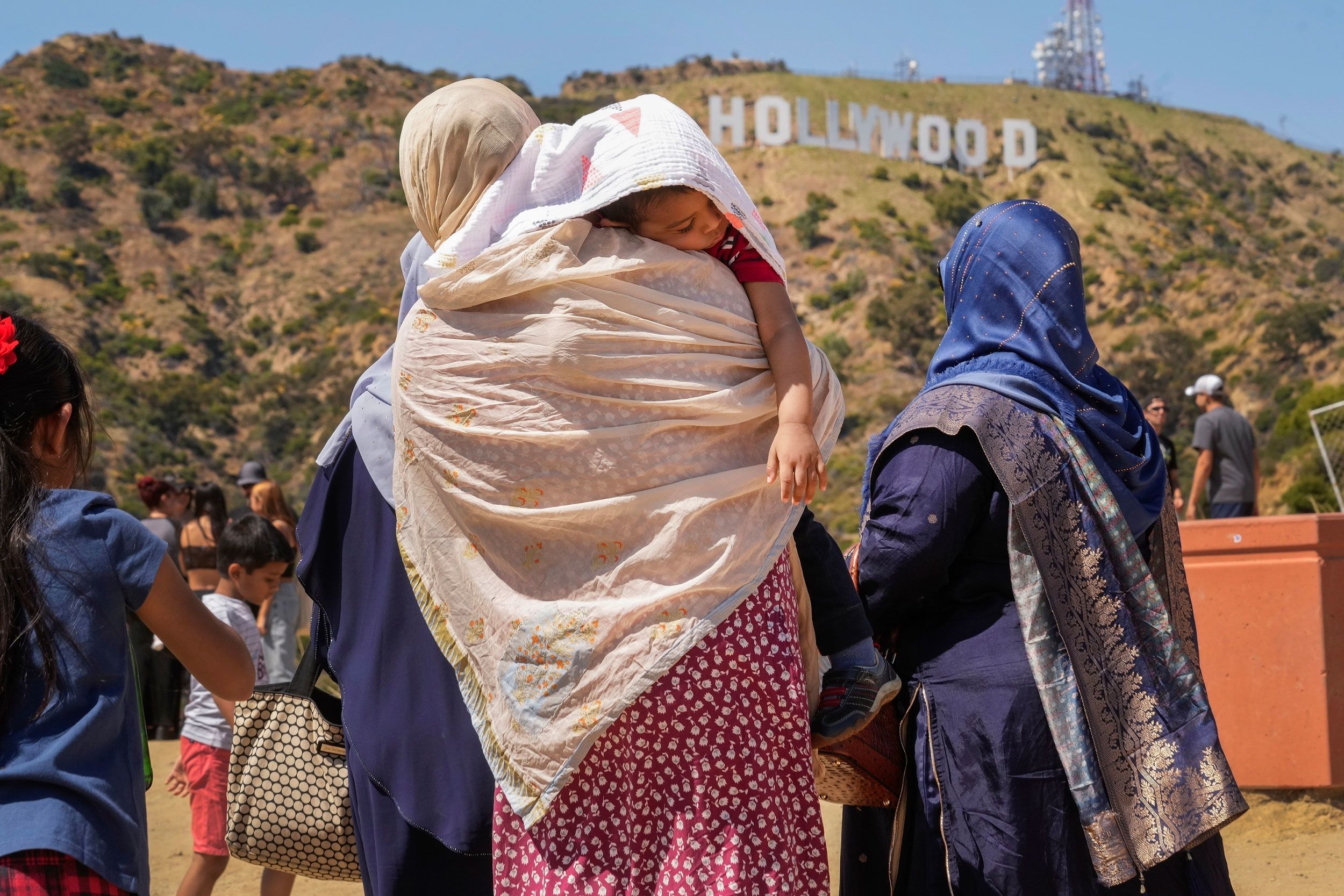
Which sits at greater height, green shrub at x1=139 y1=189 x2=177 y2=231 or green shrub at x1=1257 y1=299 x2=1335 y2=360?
green shrub at x1=139 y1=189 x2=177 y2=231

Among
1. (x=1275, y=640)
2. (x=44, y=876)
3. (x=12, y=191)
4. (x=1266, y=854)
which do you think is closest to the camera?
(x=44, y=876)

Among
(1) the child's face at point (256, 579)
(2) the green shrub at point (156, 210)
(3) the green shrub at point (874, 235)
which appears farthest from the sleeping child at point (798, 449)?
(2) the green shrub at point (156, 210)

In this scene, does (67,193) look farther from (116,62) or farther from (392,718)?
(392,718)

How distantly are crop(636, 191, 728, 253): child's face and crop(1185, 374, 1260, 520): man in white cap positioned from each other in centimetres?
777

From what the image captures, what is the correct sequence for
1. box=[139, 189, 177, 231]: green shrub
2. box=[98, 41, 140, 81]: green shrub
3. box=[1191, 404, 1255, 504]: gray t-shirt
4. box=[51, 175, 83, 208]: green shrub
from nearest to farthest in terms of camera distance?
box=[1191, 404, 1255, 504]: gray t-shirt
box=[51, 175, 83, 208]: green shrub
box=[139, 189, 177, 231]: green shrub
box=[98, 41, 140, 81]: green shrub

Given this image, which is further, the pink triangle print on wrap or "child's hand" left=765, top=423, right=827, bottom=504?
the pink triangle print on wrap

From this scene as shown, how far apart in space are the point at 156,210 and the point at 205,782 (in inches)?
2153

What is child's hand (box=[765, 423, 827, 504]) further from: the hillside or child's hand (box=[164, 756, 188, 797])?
the hillside

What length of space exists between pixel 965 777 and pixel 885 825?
305 millimetres

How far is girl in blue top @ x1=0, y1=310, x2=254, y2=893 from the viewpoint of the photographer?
1784 mm

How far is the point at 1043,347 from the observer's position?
242 cm

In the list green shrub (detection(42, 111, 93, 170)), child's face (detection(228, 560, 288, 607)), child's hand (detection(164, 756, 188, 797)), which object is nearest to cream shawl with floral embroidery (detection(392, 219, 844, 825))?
child's hand (detection(164, 756, 188, 797))

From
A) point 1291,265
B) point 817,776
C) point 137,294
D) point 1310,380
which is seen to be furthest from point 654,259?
point 1291,265

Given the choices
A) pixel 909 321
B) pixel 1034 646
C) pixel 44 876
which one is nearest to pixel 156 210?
pixel 909 321
